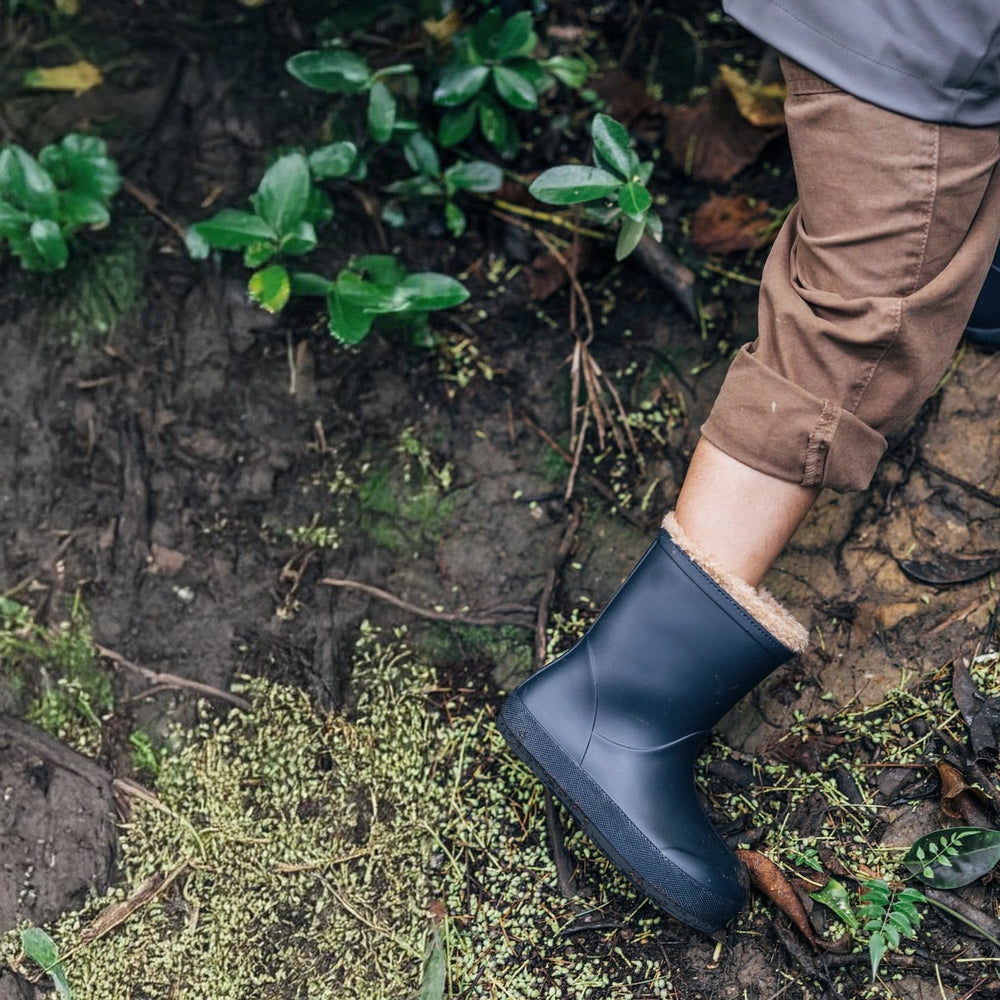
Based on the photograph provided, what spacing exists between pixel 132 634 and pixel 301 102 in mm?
1267

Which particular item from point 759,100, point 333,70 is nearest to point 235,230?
point 333,70

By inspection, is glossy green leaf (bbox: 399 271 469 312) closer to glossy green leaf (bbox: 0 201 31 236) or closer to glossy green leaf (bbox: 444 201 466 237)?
glossy green leaf (bbox: 444 201 466 237)

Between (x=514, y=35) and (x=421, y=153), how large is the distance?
0.99 feet

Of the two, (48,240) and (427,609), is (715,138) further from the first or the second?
(48,240)

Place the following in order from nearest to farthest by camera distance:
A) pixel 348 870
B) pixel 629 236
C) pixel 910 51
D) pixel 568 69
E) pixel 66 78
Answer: pixel 910 51
pixel 348 870
pixel 629 236
pixel 568 69
pixel 66 78

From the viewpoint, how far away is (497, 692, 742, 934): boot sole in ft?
5.02

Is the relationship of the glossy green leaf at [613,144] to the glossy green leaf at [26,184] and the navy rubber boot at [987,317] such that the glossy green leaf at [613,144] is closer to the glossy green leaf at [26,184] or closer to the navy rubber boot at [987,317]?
the navy rubber boot at [987,317]

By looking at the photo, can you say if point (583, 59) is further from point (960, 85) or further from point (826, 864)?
point (826, 864)

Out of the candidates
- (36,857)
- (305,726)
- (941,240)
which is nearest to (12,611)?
(36,857)

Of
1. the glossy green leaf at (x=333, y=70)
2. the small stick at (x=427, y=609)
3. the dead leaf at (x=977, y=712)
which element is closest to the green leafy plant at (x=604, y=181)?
the glossy green leaf at (x=333, y=70)

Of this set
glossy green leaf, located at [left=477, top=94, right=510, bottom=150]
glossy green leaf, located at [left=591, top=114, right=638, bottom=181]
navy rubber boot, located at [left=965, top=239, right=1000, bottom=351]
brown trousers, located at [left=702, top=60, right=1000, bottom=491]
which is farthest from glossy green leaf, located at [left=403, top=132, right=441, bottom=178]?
navy rubber boot, located at [left=965, top=239, right=1000, bottom=351]

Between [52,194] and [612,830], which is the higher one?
[52,194]

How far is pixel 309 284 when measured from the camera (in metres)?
1.99

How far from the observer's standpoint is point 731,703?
1.64 meters
